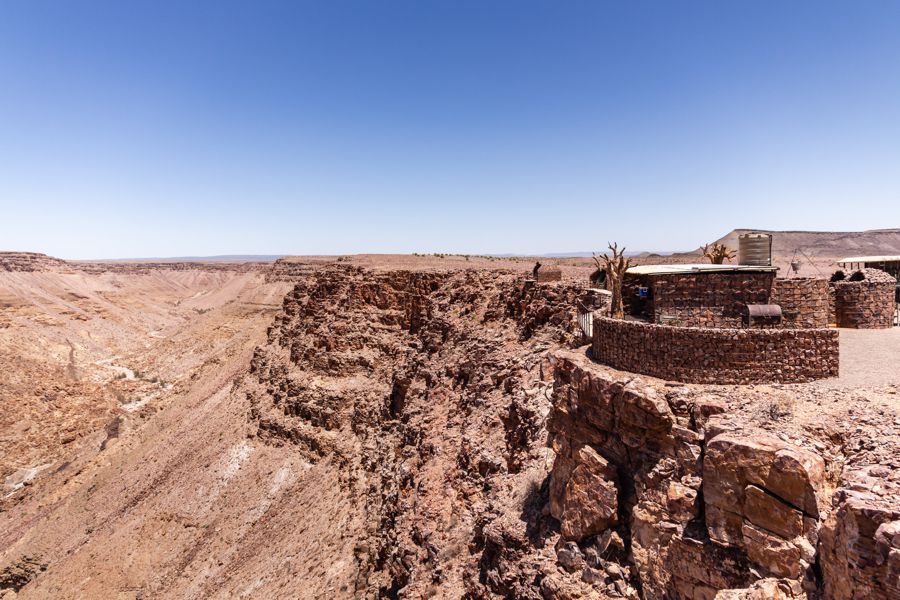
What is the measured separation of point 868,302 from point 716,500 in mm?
9309

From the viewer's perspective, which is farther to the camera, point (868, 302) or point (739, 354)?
point (868, 302)

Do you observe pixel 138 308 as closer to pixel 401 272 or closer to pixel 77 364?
pixel 77 364

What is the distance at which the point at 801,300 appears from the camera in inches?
445

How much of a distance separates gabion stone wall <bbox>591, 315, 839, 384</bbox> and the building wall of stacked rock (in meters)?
1.21

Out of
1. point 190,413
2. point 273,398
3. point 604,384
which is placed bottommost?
point 190,413

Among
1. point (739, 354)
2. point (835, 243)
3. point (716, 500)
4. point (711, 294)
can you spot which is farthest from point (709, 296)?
point (835, 243)

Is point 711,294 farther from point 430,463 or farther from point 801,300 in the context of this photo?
point 430,463

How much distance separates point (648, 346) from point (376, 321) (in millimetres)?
24043

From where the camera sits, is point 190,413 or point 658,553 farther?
point 190,413

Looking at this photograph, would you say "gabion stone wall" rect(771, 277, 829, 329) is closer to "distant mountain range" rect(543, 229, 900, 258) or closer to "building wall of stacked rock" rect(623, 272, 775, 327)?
"building wall of stacked rock" rect(623, 272, 775, 327)

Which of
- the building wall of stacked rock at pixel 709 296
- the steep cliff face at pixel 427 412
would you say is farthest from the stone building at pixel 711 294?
the steep cliff face at pixel 427 412

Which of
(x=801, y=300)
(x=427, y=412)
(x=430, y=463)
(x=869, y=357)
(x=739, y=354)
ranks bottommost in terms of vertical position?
(x=430, y=463)

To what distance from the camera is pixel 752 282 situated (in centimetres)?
1109

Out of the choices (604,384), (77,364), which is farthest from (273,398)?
(77,364)
